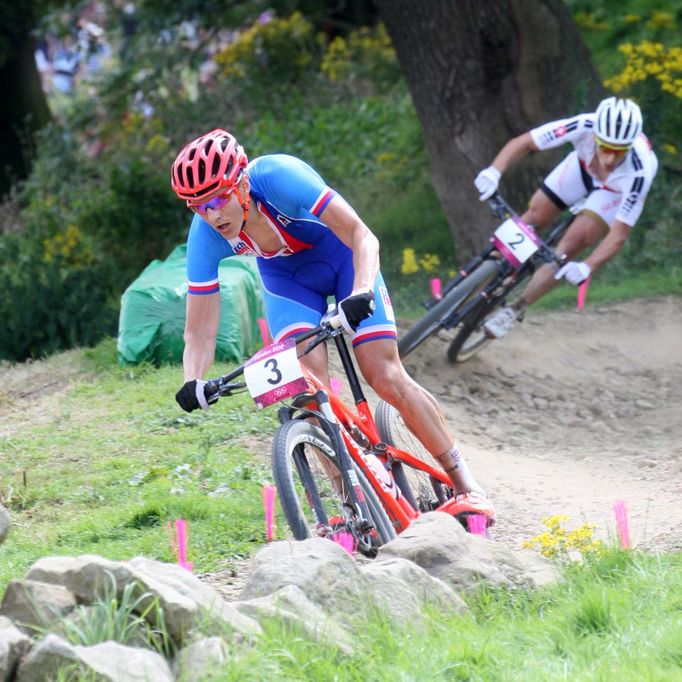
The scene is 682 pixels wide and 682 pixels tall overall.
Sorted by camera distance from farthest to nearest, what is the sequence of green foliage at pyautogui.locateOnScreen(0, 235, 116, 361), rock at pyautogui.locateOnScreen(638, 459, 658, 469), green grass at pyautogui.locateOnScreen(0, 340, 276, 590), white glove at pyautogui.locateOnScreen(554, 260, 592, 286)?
green foliage at pyautogui.locateOnScreen(0, 235, 116, 361), white glove at pyautogui.locateOnScreen(554, 260, 592, 286), rock at pyautogui.locateOnScreen(638, 459, 658, 469), green grass at pyautogui.locateOnScreen(0, 340, 276, 590)

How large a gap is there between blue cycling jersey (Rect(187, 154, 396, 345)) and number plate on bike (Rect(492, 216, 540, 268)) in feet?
10.8

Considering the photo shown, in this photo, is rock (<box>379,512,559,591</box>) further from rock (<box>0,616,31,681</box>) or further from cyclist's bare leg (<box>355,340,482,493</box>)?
rock (<box>0,616,31,681</box>)

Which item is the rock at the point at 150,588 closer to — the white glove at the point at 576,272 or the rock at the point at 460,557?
the rock at the point at 460,557

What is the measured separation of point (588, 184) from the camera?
9.75m

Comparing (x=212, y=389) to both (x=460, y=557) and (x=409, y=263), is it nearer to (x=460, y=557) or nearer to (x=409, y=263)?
(x=460, y=557)

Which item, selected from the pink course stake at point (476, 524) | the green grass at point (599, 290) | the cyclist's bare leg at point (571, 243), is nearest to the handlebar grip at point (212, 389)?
the pink course stake at point (476, 524)

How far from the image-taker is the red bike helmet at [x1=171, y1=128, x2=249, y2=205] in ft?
16.9

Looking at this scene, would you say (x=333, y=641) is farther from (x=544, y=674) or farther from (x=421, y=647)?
(x=544, y=674)

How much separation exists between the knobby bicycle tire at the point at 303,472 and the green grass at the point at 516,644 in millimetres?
755

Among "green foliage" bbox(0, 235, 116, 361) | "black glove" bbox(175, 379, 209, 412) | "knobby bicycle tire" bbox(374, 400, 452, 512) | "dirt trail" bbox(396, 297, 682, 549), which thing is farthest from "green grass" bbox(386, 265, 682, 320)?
"black glove" bbox(175, 379, 209, 412)

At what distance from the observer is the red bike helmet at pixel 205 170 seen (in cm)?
516

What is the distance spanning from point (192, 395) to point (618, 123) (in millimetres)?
4899

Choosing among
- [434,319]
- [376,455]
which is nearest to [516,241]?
[434,319]

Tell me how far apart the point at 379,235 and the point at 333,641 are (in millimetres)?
10609
